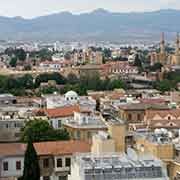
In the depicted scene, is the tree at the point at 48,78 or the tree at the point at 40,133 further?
the tree at the point at 48,78

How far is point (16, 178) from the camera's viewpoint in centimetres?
2177

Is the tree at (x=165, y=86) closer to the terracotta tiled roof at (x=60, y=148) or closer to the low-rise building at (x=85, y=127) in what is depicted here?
the low-rise building at (x=85, y=127)

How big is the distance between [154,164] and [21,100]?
30865 mm

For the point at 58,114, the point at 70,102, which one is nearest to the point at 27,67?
the point at 70,102

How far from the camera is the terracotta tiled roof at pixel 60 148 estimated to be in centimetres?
2220

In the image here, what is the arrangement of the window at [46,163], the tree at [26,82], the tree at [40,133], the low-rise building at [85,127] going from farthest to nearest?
the tree at [26,82] → the low-rise building at [85,127] → the tree at [40,133] → the window at [46,163]

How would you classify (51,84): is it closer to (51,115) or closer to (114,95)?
(114,95)

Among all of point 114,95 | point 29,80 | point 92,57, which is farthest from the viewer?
point 92,57

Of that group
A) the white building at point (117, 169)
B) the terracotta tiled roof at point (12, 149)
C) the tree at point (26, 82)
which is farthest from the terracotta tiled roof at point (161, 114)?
the tree at point (26, 82)

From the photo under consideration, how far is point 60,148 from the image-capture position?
22531 millimetres

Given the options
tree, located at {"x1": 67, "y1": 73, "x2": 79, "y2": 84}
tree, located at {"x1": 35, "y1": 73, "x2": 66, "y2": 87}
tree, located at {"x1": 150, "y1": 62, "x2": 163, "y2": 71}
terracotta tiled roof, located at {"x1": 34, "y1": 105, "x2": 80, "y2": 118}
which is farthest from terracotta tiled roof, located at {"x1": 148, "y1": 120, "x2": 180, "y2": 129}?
tree, located at {"x1": 150, "y1": 62, "x2": 163, "y2": 71}

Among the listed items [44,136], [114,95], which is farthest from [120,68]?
[44,136]

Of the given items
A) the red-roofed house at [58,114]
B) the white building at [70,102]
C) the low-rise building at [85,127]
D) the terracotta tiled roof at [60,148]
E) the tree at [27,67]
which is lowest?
the tree at [27,67]

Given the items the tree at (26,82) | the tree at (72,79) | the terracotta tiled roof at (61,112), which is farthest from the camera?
the tree at (72,79)
